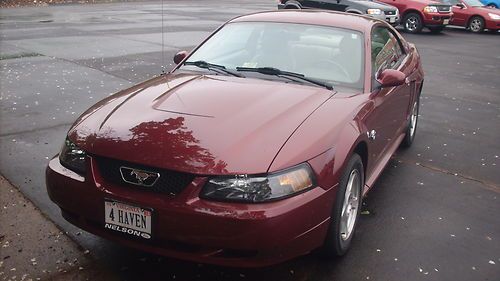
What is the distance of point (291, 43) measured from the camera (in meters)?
4.22

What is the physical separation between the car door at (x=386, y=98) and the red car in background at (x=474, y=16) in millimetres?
15854

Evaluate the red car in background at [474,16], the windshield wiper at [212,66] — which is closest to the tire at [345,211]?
the windshield wiper at [212,66]

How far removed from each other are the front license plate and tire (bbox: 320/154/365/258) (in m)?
1.12

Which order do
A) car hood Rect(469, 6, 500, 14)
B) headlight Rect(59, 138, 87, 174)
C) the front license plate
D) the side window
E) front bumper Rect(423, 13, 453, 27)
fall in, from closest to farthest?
1. the front license plate
2. headlight Rect(59, 138, 87, 174)
3. the side window
4. front bumper Rect(423, 13, 453, 27)
5. car hood Rect(469, 6, 500, 14)

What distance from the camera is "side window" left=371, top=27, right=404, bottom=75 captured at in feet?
14.2

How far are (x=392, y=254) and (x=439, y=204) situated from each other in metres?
1.09

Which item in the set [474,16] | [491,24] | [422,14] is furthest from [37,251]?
[474,16]

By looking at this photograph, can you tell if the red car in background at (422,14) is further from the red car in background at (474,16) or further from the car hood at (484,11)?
the car hood at (484,11)

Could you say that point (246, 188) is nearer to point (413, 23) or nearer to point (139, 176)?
point (139, 176)

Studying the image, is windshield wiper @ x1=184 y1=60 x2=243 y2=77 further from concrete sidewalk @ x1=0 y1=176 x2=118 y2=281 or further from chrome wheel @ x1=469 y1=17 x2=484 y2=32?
chrome wheel @ x1=469 y1=17 x2=484 y2=32

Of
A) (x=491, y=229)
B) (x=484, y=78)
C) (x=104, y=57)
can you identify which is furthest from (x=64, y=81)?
(x=484, y=78)

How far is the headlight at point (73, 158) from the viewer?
2967 millimetres

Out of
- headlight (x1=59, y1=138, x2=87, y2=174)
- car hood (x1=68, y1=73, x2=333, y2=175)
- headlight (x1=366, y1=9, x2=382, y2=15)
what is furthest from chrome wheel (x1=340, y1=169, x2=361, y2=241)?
headlight (x1=366, y1=9, x2=382, y2=15)

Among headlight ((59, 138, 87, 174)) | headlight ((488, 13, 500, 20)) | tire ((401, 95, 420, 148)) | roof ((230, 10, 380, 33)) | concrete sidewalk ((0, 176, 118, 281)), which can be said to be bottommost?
concrete sidewalk ((0, 176, 118, 281))
